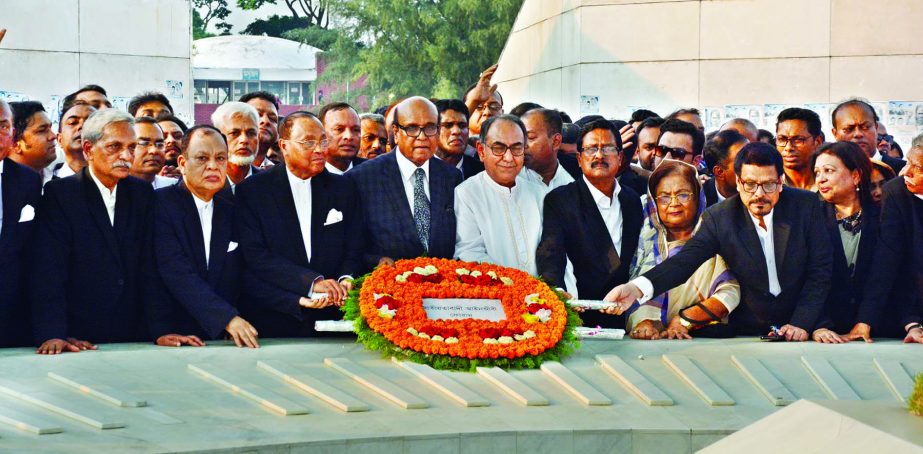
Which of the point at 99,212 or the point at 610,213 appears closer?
the point at 99,212

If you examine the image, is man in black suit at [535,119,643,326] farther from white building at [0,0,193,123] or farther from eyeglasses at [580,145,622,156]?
white building at [0,0,193,123]

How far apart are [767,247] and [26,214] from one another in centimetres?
474

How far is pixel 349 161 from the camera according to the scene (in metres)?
9.50

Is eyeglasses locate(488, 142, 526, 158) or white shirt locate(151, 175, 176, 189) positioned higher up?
eyeglasses locate(488, 142, 526, 158)

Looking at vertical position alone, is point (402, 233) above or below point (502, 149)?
below

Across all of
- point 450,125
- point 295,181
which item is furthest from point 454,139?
point 295,181

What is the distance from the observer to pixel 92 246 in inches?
292

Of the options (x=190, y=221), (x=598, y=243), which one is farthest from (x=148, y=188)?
(x=598, y=243)

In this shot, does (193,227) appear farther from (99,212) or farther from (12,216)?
(12,216)

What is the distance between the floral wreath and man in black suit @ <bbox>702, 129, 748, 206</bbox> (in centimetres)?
189

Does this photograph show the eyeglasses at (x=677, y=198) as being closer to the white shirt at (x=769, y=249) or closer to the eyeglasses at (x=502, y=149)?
the white shirt at (x=769, y=249)

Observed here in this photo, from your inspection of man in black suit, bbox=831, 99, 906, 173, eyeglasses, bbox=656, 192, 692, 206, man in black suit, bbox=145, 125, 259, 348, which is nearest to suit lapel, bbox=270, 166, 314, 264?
man in black suit, bbox=145, 125, 259, 348

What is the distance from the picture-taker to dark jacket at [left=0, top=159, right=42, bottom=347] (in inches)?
286

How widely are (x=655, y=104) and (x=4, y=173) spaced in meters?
10.7
